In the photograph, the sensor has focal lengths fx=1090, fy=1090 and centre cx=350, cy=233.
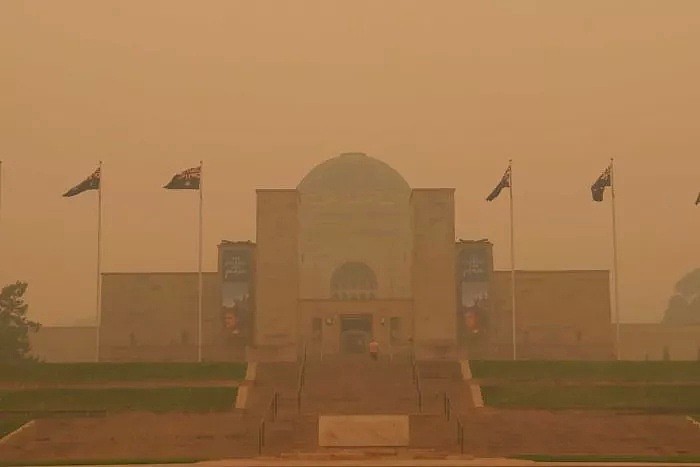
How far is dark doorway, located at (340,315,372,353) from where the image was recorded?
162ft

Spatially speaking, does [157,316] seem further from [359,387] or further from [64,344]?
[359,387]

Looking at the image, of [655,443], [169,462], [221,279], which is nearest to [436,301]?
[221,279]

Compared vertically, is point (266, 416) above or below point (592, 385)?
below

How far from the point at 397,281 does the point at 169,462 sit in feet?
118

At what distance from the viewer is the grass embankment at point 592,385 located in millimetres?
32000

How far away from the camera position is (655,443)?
Result: 2659cm

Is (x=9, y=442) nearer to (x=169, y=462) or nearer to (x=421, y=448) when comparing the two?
(x=169, y=462)

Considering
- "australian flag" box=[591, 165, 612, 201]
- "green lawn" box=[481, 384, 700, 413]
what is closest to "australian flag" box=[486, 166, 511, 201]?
"australian flag" box=[591, 165, 612, 201]

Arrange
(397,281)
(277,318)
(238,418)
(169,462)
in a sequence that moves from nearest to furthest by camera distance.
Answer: (169,462), (238,418), (277,318), (397,281)

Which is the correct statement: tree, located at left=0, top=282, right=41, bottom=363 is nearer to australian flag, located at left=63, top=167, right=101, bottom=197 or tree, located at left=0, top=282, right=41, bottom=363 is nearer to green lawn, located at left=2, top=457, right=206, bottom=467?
australian flag, located at left=63, top=167, right=101, bottom=197

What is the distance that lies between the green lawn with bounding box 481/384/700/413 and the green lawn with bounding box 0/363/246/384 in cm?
920

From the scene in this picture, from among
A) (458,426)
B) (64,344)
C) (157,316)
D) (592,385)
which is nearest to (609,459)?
(458,426)

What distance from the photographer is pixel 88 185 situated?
4103cm

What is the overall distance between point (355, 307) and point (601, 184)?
1289 cm
